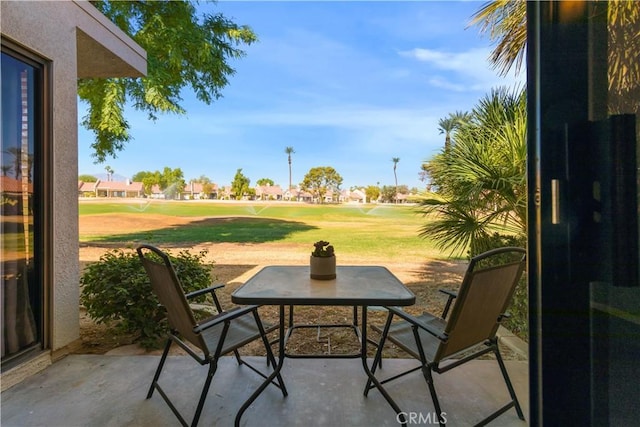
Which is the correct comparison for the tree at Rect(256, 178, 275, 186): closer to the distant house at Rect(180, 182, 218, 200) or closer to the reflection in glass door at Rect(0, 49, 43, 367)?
the distant house at Rect(180, 182, 218, 200)

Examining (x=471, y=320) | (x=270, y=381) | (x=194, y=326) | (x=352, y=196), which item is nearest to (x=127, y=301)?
(x=194, y=326)

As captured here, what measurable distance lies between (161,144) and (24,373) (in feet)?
73.5

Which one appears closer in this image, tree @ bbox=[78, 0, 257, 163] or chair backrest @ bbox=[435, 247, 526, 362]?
chair backrest @ bbox=[435, 247, 526, 362]

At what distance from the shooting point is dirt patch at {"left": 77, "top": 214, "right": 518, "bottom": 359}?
2.58 metres

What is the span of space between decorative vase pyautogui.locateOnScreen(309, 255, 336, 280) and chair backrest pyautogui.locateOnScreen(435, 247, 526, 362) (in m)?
0.83

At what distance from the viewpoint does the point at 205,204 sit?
2300cm

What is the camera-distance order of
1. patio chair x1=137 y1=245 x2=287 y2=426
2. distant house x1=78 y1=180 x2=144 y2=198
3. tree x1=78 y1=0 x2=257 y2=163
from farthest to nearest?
1. distant house x1=78 y1=180 x2=144 y2=198
2. tree x1=78 y1=0 x2=257 y2=163
3. patio chair x1=137 y1=245 x2=287 y2=426

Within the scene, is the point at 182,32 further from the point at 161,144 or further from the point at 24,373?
the point at 161,144

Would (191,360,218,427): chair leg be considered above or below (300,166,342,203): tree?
below

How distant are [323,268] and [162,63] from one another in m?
5.90

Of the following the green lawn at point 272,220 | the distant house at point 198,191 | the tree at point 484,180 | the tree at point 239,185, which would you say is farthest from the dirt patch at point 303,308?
the distant house at point 198,191

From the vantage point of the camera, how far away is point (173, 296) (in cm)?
157

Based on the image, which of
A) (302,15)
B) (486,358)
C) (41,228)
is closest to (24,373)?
(41,228)

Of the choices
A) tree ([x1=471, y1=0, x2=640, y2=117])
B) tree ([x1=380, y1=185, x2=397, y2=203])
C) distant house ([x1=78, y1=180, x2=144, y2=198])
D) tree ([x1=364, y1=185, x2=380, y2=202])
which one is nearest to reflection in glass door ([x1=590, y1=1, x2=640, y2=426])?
tree ([x1=471, y1=0, x2=640, y2=117])
